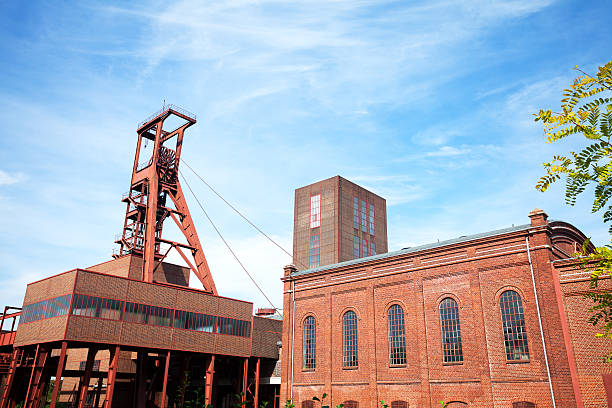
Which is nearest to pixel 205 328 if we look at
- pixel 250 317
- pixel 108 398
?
pixel 250 317

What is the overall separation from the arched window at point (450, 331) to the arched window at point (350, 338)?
5.71 meters

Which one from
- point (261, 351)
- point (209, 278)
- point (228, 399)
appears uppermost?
point (209, 278)

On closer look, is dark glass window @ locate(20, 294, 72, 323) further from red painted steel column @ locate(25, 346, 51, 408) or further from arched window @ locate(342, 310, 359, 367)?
arched window @ locate(342, 310, 359, 367)

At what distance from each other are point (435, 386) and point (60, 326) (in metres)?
19.8

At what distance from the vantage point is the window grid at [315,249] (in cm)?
6166

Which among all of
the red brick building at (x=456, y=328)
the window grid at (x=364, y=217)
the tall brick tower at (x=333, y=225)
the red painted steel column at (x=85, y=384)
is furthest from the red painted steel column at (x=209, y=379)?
→ the window grid at (x=364, y=217)

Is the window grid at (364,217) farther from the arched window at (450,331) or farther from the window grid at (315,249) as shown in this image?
the arched window at (450,331)

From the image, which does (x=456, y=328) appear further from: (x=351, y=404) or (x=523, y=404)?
(x=351, y=404)

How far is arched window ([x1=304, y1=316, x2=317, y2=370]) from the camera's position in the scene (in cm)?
3011

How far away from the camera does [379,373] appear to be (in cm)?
2653

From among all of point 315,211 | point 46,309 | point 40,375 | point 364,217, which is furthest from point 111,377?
point 364,217

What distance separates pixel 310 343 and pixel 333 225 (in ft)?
104

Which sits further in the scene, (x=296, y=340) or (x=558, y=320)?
(x=296, y=340)

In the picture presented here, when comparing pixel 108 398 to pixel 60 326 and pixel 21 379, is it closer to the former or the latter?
pixel 60 326
